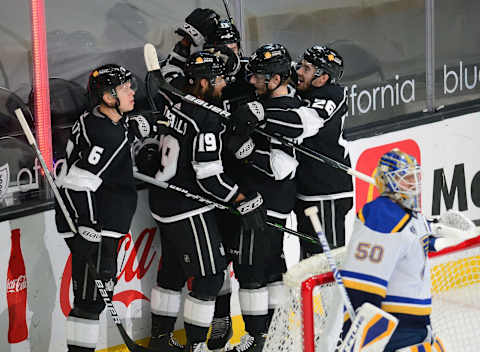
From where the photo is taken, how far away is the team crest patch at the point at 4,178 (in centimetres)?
409

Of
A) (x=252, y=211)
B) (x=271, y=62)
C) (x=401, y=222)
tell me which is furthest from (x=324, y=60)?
(x=401, y=222)

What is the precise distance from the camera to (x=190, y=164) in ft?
13.5

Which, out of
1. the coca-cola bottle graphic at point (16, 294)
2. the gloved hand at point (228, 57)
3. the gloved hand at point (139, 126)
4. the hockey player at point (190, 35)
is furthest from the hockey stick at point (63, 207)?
the gloved hand at point (228, 57)

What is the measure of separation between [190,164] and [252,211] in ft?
1.07

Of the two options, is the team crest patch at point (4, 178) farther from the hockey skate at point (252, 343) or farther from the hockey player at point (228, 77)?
the hockey skate at point (252, 343)

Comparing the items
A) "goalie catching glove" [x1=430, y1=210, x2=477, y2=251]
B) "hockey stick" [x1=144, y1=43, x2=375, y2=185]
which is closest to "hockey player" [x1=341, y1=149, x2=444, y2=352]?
"goalie catching glove" [x1=430, y1=210, x2=477, y2=251]

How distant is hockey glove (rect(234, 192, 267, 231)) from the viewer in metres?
4.13

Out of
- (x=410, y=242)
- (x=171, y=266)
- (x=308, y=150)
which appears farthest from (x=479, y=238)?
(x=171, y=266)

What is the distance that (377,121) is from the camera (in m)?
5.78

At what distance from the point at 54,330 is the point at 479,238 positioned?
1.83 m

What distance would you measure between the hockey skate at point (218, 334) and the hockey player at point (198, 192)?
0.70 ft

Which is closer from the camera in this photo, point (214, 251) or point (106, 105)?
point (106, 105)

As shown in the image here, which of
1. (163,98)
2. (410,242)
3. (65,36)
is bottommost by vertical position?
(410,242)

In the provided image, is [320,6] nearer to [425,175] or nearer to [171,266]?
[425,175]
